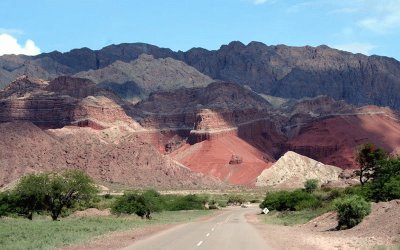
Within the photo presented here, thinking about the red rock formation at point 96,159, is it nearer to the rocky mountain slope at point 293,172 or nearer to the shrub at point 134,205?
the rocky mountain slope at point 293,172

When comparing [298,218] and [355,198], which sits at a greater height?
[355,198]

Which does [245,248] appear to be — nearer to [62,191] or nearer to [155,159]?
[62,191]

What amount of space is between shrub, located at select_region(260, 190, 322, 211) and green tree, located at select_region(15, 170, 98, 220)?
2369 cm

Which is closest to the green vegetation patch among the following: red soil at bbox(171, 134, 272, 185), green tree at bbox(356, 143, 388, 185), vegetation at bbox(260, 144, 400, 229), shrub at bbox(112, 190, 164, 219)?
vegetation at bbox(260, 144, 400, 229)

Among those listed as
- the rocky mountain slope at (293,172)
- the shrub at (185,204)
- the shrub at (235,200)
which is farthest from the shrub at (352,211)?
the rocky mountain slope at (293,172)

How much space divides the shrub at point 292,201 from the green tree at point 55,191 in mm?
23694

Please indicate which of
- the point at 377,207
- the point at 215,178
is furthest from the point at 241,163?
the point at 377,207

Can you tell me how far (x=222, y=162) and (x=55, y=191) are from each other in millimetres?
124189

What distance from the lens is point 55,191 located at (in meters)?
62.4

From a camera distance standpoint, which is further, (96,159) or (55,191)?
(96,159)

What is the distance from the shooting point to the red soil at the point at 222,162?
174625 millimetres

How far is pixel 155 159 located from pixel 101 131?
46769 millimetres

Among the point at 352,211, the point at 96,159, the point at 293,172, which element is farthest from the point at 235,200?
the point at 352,211

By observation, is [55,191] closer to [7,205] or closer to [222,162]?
[7,205]
